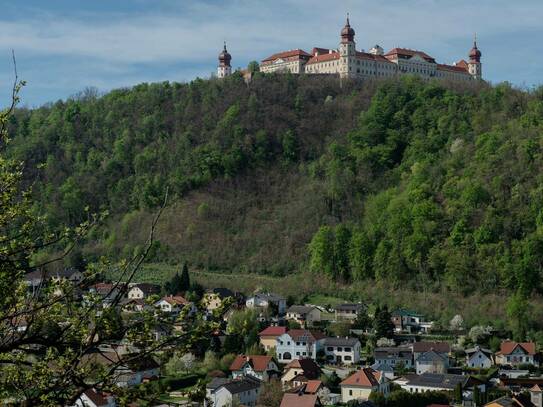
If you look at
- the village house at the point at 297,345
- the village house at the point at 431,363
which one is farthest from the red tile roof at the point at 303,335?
the village house at the point at 431,363

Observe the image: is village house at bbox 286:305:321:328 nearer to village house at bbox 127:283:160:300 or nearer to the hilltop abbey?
village house at bbox 127:283:160:300

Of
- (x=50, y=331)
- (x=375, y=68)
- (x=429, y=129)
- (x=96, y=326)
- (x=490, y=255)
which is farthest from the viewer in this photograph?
(x=375, y=68)

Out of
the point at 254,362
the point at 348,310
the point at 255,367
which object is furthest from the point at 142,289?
the point at 255,367

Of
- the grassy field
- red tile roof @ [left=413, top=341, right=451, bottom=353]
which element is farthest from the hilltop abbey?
red tile roof @ [left=413, top=341, right=451, bottom=353]

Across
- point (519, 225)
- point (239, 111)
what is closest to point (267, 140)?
point (239, 111)

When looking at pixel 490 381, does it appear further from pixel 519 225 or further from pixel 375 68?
pixel 375 68

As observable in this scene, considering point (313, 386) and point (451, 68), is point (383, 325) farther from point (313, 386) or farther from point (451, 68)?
point (451, 68)
